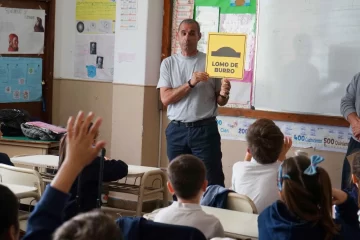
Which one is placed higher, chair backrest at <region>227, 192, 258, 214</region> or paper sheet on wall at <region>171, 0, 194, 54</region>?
paper sheet on wall at <region>171, 0, 194, 54</region>

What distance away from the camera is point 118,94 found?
6430 millimetres

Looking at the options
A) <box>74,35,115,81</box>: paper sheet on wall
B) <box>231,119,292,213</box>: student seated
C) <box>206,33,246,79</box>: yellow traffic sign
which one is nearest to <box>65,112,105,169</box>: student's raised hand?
<box>231,119,292,213</box>: student seated

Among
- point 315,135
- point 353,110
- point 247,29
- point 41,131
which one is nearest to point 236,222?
point 353,110

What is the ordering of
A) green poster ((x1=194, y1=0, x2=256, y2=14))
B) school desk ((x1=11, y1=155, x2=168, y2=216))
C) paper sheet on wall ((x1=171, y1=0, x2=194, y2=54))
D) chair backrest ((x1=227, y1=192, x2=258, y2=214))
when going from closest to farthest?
chair backrest ((x1=227, y1=192, x2=258, y2=214)), school desk ((x1=11, y1=155, x2=168, y2=216)), green poster ((x1=194, y1=0, x2=256, y2=14)), paper sheet on wall ((x1=171, y1=0, x2=194, y2=54))

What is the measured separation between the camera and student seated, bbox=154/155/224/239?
2771mm

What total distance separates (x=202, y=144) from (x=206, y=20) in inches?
60.2

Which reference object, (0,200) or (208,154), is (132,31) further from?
(0,200)

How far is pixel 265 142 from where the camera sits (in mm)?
3678

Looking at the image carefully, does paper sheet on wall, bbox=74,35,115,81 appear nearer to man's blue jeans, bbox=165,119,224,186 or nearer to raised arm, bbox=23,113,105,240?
man's blue jeans, bbox=165,119,224,186

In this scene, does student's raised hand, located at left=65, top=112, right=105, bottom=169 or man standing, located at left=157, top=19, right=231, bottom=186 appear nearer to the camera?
student's raised hand, located at left=65, top=112, right=105, bottom=169

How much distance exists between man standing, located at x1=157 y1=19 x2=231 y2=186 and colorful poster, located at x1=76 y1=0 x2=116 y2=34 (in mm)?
1796

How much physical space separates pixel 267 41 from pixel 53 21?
8.49 feet

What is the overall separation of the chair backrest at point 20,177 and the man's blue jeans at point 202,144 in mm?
1249

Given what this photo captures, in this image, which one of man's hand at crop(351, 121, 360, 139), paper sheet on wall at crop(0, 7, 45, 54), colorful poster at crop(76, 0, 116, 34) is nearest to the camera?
Answer: man's hand at crop(351, 121, 360, 139)
